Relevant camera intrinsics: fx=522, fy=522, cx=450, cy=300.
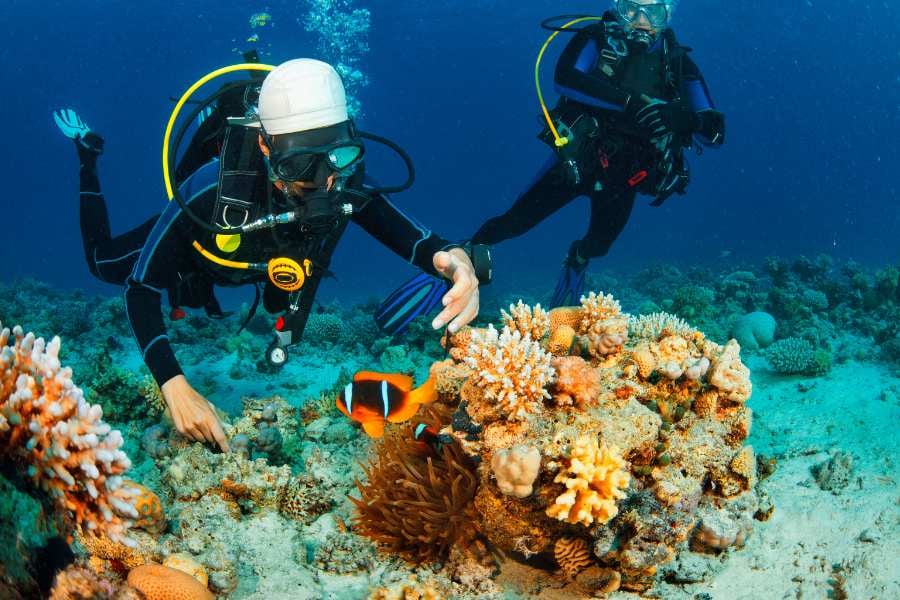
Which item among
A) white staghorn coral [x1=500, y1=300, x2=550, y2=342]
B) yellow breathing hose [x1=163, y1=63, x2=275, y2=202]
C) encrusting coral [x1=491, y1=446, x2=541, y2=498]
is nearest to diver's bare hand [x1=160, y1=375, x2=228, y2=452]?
yellow breathing hose [x1=163, y1=63, x2=275, y2=202]

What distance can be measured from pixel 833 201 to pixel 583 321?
10248 centimetres

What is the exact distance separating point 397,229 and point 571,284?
481 cm

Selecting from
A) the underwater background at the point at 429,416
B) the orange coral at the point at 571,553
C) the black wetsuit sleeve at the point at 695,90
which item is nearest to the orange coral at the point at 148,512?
the underwater background at the point at 429,416

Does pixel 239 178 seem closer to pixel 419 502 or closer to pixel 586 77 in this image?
pixel 419 502

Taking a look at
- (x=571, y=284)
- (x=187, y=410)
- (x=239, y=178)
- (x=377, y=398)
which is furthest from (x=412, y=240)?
(x=571, y=284)

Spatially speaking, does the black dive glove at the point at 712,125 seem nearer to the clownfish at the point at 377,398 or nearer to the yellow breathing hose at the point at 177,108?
the yellow breathing hose at the point at 177,108

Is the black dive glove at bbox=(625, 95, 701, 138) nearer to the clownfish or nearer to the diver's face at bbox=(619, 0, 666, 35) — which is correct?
the diver's face at bbox=(619, 0, 666, 35)

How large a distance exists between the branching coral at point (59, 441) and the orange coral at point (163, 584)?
0.46 metres

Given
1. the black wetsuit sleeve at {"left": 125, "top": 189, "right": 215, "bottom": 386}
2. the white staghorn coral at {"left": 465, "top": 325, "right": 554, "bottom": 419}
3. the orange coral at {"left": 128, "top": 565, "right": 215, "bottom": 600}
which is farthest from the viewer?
the black wetsuit sleeve at {"left": 125, "top": 189, "right": 215, "bottom": 386}

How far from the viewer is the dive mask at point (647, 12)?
6.97m

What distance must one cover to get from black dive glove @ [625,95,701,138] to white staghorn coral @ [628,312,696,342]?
12.1 feet

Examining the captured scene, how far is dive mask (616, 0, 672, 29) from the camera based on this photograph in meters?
6.97

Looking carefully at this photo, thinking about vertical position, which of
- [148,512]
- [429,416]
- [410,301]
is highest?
[410,301]

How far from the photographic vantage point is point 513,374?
115 inches
